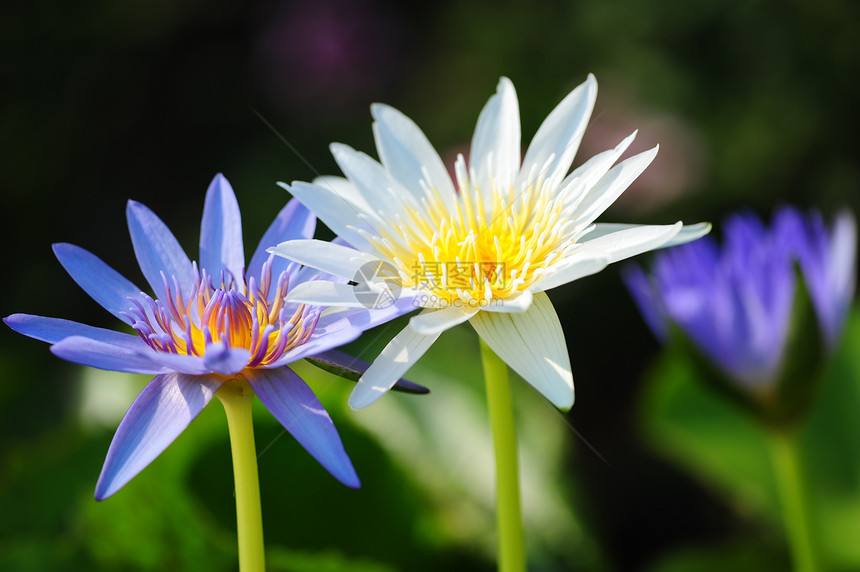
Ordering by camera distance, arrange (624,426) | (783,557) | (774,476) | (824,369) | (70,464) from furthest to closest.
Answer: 1. (624,426)
2. (774,476)
3. (783,557)
4. (70,464)
5. (824,369)

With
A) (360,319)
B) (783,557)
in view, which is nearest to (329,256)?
(360,319)

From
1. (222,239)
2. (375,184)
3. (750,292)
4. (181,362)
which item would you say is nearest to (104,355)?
(181,362)

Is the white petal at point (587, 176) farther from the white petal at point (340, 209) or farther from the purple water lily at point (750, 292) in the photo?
the purple water lily at point (750, 292)

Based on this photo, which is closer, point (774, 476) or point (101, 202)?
point (774, 476)

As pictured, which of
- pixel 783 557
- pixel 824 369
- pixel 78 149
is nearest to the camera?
pixel 824 369

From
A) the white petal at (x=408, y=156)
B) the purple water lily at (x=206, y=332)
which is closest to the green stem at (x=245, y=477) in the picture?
the purple water lily at (x=206, y=332)

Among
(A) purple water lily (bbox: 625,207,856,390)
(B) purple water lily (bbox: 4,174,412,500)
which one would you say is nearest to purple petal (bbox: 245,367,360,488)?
(B) purple water lily (bbox: 4,174,412,500)

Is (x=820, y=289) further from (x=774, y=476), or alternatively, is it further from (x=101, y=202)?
(x=101, y=202)
